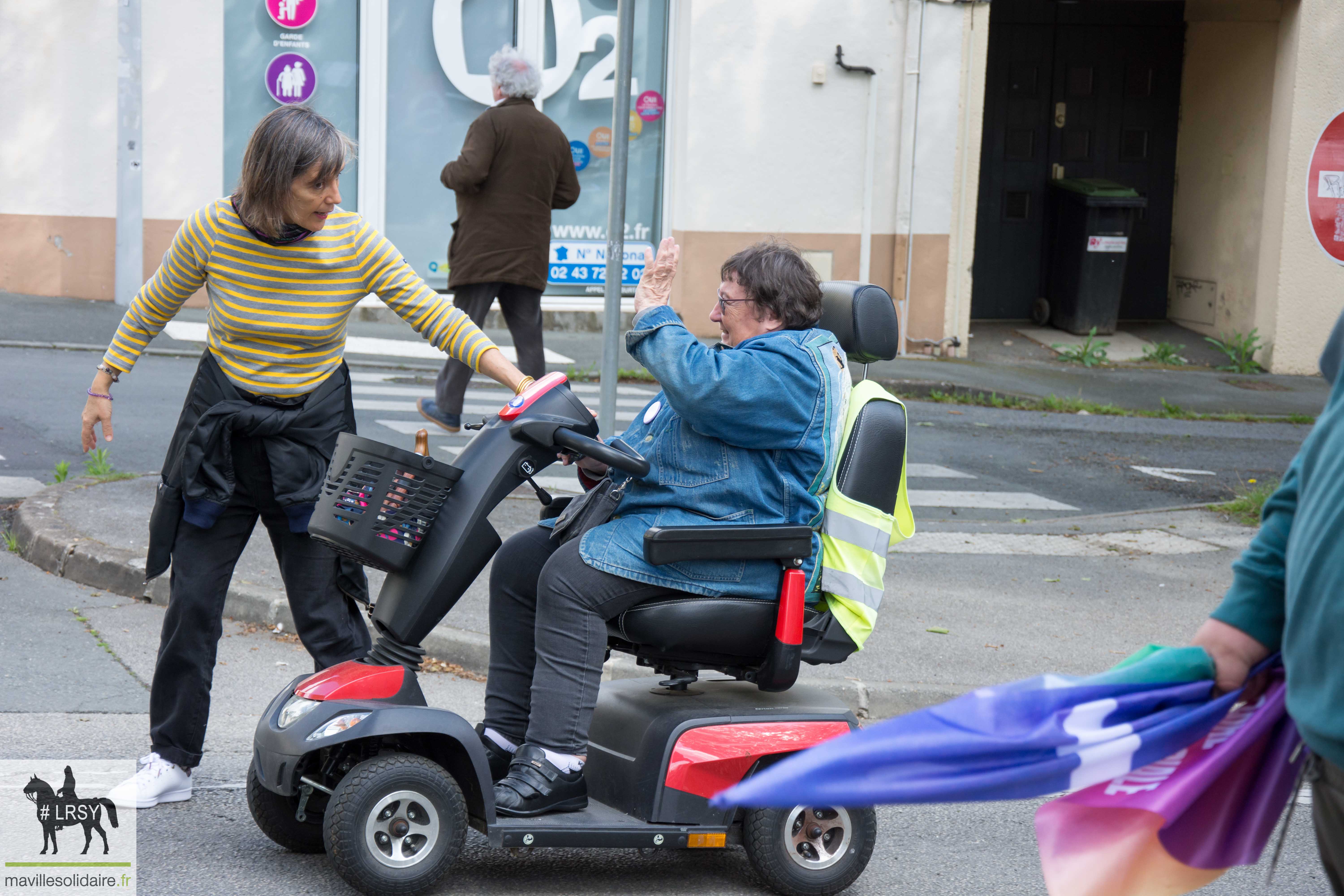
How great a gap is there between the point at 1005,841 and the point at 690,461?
1456 mm

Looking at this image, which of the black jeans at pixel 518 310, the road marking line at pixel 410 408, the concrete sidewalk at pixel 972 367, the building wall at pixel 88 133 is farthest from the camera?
the building wall at pixel 88 133

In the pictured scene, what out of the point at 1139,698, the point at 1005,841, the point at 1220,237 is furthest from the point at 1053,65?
the point at 1139,698

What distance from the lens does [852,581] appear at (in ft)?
11.5

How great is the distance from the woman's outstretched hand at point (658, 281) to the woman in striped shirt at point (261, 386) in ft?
1.26

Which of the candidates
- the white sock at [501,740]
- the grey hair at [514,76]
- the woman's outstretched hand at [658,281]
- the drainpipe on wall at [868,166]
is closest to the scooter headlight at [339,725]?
the white sock at [501,740]

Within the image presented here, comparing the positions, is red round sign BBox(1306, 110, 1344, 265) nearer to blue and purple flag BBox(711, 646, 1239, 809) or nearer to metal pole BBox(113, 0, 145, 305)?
blue and purple flag BBox(711, 646, 1239, 809)

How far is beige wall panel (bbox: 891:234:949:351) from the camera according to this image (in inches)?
579

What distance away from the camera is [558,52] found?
14.3 m

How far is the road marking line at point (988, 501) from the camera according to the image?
8.52 metres

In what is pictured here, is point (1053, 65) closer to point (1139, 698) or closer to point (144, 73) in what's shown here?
point (144, 73)

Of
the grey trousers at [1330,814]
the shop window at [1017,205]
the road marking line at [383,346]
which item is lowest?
the road marking line at [383,346]

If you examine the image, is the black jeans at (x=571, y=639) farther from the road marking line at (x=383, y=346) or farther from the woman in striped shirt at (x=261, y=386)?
the road marking line at (x=383, y=346)

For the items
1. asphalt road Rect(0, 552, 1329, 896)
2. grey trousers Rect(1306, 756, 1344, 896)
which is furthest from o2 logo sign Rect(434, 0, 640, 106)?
grey trousers Rect(1306, 756, 1344, 896)

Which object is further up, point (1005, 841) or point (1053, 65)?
point (1053, 65)
